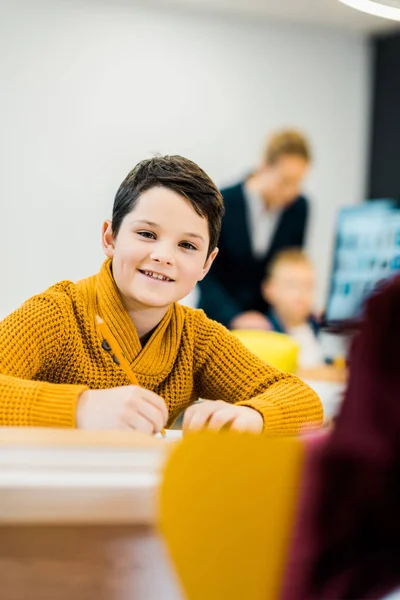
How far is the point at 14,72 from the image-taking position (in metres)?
0.36

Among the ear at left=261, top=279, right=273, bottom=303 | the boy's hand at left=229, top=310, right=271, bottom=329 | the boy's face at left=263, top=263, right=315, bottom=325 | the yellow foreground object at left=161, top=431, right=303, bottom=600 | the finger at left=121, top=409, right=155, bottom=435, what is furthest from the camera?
the boy's face at left=263, top=263, right=315, bottom=325

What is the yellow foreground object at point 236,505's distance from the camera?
0.66ft

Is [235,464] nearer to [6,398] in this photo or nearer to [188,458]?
[188,458]

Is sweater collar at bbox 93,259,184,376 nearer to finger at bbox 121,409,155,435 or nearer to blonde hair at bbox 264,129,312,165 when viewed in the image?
finger at bbox 121,409,155,435

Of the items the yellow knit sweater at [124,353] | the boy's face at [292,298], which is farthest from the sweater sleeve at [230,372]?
the boy's face at [292,298]

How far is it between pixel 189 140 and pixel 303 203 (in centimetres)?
14

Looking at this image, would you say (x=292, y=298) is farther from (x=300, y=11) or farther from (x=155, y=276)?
(x=155, y=276)

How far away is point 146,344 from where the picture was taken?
0.39 meters

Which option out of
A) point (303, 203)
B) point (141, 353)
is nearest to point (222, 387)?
point (141, 353)

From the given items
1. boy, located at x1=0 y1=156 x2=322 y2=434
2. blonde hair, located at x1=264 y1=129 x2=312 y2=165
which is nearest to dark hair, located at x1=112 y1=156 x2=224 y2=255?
boy, located at x1=0 y1=156 x2=322 y2=434

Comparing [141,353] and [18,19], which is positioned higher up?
[18,19]

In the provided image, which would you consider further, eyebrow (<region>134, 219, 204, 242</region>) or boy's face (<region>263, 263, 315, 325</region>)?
boy's face (<region>263, 263, 315, 325</region>)

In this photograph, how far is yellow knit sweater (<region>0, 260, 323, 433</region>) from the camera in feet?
1.23

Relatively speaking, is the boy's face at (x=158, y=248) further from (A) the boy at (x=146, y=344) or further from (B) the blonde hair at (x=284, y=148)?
(B) the blonde hair at (x=284, y=148)
